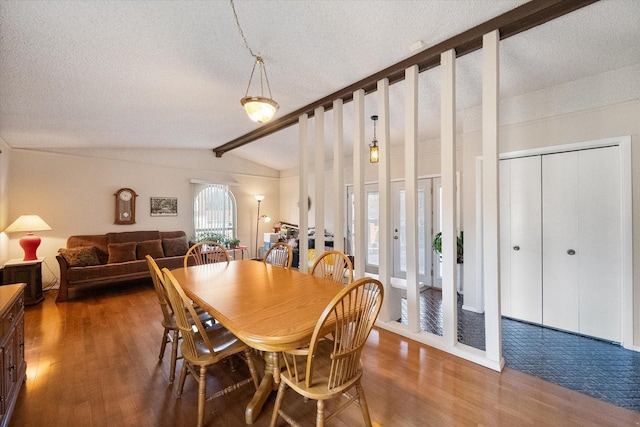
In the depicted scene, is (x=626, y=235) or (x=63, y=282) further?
(x=63, y=282)

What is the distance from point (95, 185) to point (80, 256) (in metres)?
1.49

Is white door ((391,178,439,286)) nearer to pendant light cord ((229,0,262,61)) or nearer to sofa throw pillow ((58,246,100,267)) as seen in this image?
pendant light cord ((229,0,262,61))

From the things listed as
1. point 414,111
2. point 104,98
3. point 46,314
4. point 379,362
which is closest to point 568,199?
point 414,111

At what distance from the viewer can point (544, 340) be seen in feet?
9.09

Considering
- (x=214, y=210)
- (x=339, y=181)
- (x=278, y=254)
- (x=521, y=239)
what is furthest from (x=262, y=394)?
(x=214, y=210)

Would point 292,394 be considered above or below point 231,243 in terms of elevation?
below

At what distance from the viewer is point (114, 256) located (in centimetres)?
458

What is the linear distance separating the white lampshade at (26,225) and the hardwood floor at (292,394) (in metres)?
2.02

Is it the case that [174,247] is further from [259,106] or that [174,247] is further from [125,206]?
[259,106]

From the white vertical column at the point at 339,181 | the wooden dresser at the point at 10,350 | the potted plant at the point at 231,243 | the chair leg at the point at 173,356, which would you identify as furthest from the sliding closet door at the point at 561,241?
the potted plant at the point at 231,243

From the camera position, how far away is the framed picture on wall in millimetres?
5680

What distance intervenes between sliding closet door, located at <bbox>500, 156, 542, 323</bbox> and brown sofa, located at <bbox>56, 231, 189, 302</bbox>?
5.27 meters

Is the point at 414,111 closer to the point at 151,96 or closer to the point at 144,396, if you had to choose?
the point at 151,96

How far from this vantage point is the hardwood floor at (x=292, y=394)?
1.67 m
